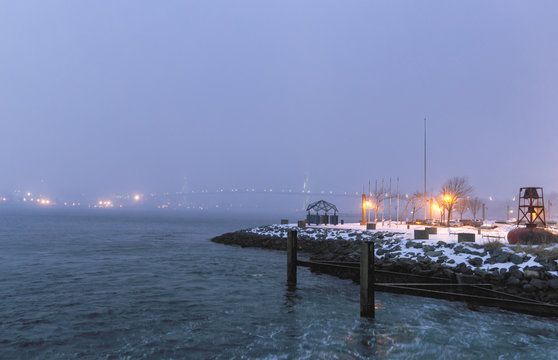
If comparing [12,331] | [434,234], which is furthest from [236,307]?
[434,234]

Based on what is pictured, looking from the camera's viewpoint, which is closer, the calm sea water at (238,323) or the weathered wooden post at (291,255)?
the calm sea water at (238,323)

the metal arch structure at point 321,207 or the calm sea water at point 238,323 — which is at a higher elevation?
the metal arch structure at point 321,207

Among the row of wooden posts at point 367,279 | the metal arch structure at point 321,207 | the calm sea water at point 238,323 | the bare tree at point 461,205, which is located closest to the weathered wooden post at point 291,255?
the calm sea water at point 238,323

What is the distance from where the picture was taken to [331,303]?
1532 centimetres

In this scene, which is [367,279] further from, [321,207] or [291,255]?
[321,207]

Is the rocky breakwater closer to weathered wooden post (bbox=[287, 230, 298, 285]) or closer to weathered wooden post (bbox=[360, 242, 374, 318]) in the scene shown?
weathered wooden post (bbox=[287, 230, 298, 285])

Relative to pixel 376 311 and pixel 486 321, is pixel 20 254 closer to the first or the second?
pixel 376 311

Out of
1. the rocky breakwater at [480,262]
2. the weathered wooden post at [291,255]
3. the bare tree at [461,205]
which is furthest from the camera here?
the bare tree at [461,205]

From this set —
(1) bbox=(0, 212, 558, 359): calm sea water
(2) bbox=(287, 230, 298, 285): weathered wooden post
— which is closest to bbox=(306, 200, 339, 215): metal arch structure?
(1) bbox=(0, 212, 558, 359): calm sea water

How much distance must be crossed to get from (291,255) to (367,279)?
616 cm

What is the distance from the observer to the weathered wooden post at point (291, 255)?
17.7 meters

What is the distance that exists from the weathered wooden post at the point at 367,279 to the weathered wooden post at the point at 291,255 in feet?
18.3

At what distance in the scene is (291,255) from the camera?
17953 millimetres

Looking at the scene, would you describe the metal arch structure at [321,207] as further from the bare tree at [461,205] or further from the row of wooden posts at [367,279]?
the row of wooden posts at [367,279]
